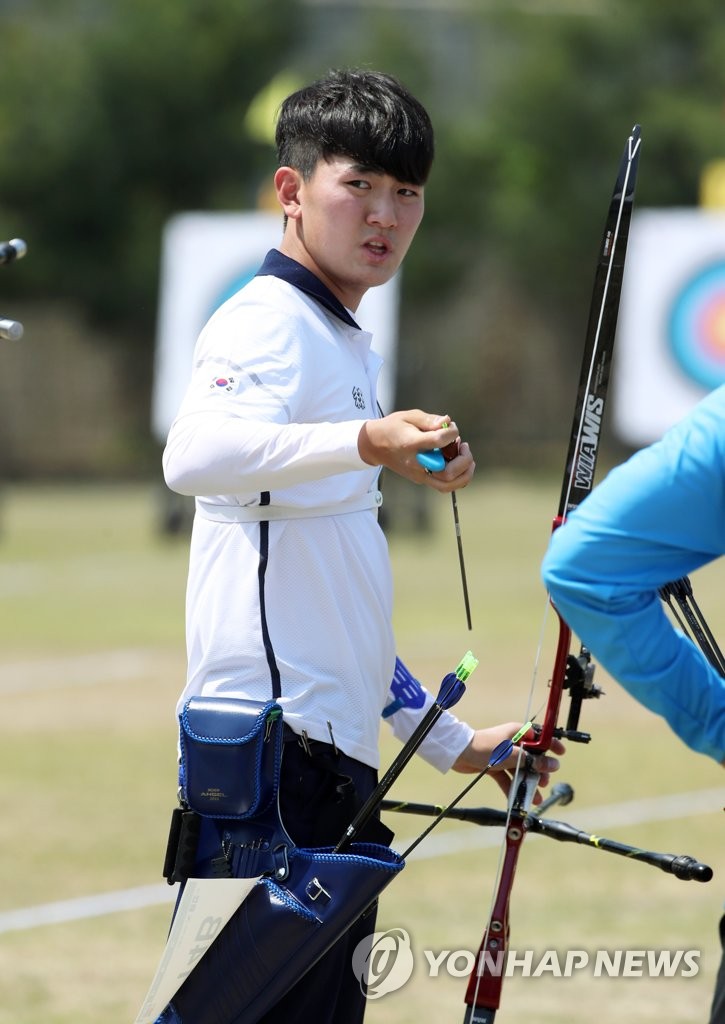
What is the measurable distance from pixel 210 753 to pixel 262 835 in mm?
100

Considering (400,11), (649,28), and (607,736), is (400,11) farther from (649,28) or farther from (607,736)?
(607,736)

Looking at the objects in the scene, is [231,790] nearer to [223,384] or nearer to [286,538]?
[286,538]

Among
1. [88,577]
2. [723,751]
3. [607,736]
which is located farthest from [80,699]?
[723,751]

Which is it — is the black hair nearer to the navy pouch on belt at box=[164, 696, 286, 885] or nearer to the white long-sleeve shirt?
the white long-sleeve shirt

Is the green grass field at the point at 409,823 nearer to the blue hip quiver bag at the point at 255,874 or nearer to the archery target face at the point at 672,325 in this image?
the blue hip quiver bag at the point at 255,874

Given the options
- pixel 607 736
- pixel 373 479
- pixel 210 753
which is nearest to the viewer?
pixel 210 753

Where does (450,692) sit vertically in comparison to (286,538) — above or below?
below

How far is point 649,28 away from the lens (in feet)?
69.8

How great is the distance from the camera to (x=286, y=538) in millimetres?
1802

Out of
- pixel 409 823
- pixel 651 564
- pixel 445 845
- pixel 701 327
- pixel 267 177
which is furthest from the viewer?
pixel 267 177

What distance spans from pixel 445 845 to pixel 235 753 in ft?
8.99

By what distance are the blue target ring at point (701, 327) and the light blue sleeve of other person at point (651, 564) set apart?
922cm

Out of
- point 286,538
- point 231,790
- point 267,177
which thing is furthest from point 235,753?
point 267,177

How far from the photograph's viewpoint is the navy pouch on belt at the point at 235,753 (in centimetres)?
175
